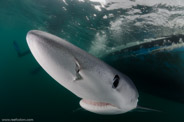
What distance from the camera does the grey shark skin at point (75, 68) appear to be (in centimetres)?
103

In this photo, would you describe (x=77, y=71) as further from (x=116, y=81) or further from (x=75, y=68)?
(x=116, y=81)

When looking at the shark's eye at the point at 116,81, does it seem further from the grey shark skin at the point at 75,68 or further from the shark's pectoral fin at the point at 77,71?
the shark's pectoral fin at the point at 77,71

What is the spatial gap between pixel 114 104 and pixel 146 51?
5.93 meters

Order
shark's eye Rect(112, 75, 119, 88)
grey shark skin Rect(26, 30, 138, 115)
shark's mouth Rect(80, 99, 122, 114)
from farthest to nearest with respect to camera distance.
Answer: shark's mouth Rect(80, 99, 122, 114)
shark's eye Rect(112, 75, 119, 88)
grey shark skin Rect(26, 30, 138, 115)

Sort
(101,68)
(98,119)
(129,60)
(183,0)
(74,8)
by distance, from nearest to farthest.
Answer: (101,68) < (183,0) < (129,60) < (74,8) < (98,119)

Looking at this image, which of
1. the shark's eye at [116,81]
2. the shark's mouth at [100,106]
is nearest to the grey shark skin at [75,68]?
the shark's eye at [116,81]

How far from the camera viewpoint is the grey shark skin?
103cm

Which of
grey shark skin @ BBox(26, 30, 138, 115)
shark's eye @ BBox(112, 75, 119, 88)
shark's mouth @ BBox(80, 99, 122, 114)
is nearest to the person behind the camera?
grey shark skin @ BBox(26, 30, 138, 115)

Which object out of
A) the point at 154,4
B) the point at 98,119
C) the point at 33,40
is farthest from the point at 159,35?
the point at 33,40

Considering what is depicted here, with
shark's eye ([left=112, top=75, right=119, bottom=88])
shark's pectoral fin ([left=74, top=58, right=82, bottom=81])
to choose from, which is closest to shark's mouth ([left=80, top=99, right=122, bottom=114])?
shark's eye ([left=112, top=75, right=119, bottom=88])

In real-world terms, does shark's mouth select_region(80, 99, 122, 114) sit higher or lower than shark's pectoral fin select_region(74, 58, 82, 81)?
lower

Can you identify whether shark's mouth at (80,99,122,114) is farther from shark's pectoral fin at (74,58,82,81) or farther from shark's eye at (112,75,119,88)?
shark's pectoral fin at (74,58,82,81)

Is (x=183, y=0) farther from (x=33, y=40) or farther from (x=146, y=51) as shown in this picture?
(x=33, y=40)

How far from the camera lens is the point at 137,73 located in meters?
8.37
